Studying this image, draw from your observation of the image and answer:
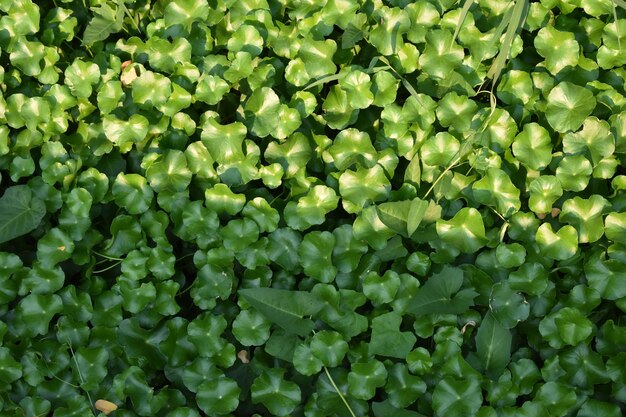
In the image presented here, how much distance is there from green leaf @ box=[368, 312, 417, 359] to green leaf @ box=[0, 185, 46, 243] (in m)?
0.87

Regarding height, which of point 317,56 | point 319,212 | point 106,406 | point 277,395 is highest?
point 317,56

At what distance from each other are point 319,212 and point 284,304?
238 millimetres

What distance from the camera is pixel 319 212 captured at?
191cm

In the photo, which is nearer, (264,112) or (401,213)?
(401,213)

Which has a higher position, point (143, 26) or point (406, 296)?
point (143, 26)

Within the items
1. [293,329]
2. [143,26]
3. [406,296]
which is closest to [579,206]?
[406,296]

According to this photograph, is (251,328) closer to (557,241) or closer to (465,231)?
(465,231)

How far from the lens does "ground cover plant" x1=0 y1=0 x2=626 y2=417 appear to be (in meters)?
1.80

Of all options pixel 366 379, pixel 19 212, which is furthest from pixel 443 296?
pixel 19 212

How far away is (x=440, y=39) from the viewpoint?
6.68ft

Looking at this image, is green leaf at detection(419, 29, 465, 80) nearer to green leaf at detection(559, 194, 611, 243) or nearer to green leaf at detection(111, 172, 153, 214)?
green leaf at detection(559, 194, 611, 243)

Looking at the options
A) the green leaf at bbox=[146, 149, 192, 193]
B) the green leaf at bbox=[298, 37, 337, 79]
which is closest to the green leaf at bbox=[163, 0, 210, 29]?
the green leaf at bbox=[298, 37, 337, 79]

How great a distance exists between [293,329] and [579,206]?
0.72 meters

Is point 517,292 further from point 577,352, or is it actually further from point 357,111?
point 357,111
